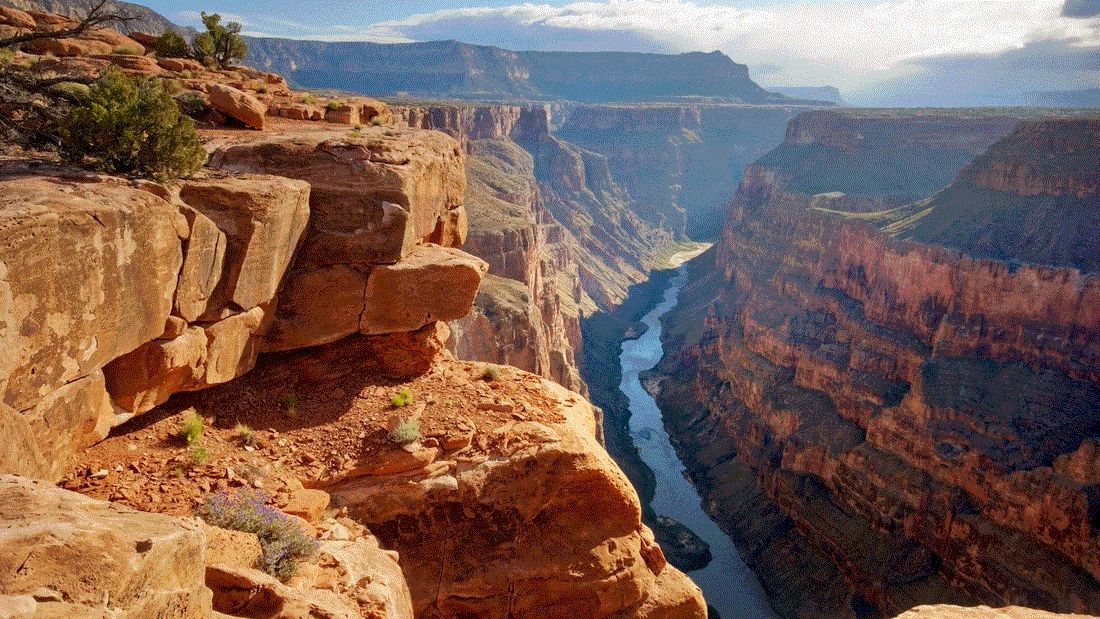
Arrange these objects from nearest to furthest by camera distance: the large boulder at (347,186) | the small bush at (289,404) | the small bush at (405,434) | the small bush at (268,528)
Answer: the small bush at (268,528)
the small bush at (405,434)
the small bush at (289,404)
the large boulder at (347,186)

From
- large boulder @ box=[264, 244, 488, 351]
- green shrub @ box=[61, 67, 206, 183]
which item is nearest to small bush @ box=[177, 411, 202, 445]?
large boulder @ box=[264, 244, 488, 351]

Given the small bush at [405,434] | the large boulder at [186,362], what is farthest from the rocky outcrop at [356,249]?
the small bush at [405,434]

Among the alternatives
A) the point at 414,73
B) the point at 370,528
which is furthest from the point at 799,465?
the point at 414,73

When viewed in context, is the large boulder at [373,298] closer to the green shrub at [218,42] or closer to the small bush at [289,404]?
the small bush at [289,404]

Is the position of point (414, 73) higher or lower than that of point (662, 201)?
→ higher

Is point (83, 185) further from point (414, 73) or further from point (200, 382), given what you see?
point (414, 73)

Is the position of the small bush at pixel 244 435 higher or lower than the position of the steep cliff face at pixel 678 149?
higher

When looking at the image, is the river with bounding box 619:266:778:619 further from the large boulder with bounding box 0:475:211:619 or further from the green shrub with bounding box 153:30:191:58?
the large boulder with bounding box 0:475:211:619
